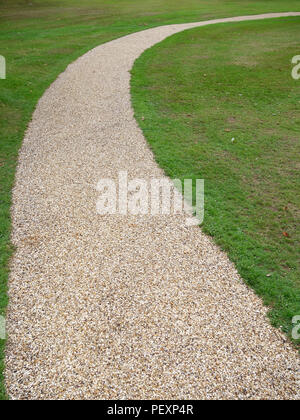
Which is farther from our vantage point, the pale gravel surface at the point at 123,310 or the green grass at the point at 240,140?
the green grass at the point at 240,140

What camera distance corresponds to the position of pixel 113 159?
9.72 m

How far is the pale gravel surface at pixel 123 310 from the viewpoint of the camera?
14.9 ft

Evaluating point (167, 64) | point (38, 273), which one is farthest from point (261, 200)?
point (167, 64)

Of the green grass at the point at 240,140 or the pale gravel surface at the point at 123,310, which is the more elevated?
the green grass at the point at 240,140

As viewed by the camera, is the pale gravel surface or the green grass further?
the green grass

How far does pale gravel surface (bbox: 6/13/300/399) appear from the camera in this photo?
455cm

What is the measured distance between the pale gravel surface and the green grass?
2.02ft

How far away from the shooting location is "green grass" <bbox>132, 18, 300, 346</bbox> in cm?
650

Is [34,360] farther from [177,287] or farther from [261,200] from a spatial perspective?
[261,200]

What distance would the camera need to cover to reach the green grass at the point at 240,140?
21.3 ft

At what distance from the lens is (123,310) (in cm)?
546

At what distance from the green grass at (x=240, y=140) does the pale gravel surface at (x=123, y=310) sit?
61 centimetres

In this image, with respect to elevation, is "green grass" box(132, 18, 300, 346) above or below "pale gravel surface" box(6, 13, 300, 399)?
above

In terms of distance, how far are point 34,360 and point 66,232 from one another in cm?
300
